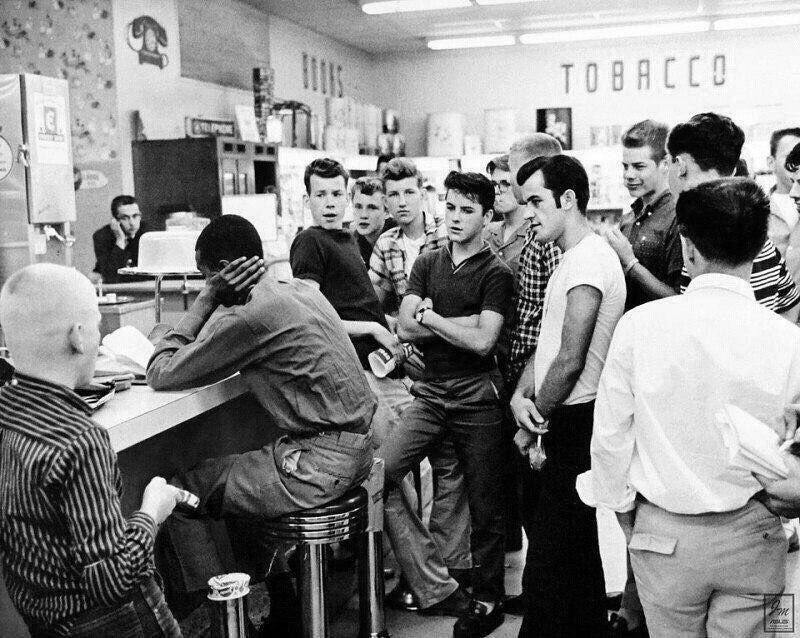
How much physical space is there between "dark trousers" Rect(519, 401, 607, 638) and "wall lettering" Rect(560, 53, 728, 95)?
31.1ft

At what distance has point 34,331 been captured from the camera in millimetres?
1665

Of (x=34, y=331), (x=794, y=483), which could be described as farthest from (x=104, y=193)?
(x=794, y=483)

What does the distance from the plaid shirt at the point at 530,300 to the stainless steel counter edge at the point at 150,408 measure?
102cm

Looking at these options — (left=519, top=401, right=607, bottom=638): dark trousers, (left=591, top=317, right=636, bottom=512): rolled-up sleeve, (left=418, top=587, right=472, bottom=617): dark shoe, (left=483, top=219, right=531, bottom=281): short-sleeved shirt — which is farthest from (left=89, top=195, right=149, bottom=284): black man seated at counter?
(left=591, top=317, right=636, bottom=512): rolled-up sleeve

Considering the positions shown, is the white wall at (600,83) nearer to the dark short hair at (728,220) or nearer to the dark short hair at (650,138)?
the dark short hair at (650,138)

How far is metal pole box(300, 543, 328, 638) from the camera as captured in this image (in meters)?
2.64

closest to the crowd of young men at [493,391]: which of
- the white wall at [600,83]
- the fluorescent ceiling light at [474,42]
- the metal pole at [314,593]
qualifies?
the metal pole at [314,593]

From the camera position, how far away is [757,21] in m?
9.95

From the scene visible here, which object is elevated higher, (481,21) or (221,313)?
(481,21)

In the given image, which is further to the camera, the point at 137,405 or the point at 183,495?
the point at 137,405

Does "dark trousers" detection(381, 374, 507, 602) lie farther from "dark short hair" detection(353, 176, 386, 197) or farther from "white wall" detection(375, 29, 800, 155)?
"white wall" detection(375, 29, 800, 155)

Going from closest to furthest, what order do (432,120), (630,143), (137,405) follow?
(137,405) < (630,143) < (432,120)

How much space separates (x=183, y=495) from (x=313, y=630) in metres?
0.92

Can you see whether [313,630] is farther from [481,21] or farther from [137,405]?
[481,21]
